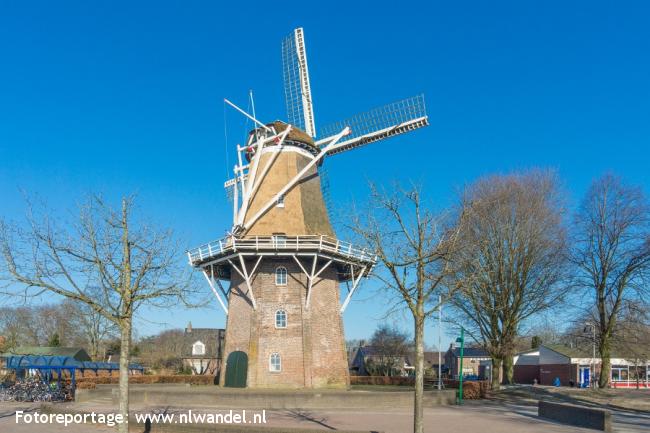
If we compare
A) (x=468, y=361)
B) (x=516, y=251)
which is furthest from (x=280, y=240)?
(x=468, y=361)

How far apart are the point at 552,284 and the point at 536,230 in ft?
9.56

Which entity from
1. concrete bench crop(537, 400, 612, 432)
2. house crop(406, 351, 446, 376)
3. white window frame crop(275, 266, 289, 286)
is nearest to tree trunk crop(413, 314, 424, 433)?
concrete bench crop(537, 400, 612, 432)

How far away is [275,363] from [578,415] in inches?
539

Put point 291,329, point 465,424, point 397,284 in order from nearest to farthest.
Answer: point 397,284, point 465,424, point 291,329

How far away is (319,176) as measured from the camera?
3344 cm

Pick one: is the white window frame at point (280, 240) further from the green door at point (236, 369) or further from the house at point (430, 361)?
the house at point (430, 361)

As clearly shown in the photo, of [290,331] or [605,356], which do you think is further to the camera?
[605,356]

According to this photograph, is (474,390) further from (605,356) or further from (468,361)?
(468,361)

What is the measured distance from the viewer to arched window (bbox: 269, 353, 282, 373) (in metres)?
27.9

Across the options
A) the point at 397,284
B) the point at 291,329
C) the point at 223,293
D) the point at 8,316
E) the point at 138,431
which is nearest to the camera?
the point at 397,284

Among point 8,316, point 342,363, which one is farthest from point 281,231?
point 8,316

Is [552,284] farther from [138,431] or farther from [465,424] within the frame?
[138,431]

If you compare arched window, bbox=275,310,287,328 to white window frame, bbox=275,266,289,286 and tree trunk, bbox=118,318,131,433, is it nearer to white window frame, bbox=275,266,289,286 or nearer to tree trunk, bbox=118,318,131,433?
white window frame, bbox=275,266,289,286

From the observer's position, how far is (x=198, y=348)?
2409 inches
